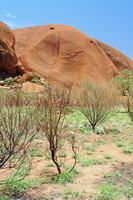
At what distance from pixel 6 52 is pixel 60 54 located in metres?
13.2

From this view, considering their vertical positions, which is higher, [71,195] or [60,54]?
[60,54]

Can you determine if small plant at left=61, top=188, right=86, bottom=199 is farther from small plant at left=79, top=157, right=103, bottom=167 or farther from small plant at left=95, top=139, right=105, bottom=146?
small plant at left=95, top=139, right=105, bottom=146

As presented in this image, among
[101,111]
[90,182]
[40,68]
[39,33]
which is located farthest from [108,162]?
[39,33]

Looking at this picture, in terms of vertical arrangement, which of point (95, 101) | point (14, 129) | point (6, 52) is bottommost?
point (14, 129)

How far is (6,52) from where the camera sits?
26.9m

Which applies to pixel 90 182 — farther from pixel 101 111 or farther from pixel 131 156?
pixel 101 111

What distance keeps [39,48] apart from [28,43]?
3.44 meters

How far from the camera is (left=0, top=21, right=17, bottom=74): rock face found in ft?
87.8

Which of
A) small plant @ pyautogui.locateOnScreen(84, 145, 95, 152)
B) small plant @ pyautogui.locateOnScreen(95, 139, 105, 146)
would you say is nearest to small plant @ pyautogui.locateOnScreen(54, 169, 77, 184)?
small plant @ pyautogui.locateOnScreen(84, 145, 95, 152)

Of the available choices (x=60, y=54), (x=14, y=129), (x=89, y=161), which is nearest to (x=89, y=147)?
(x=89, y=161)

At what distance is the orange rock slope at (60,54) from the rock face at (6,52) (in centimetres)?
445

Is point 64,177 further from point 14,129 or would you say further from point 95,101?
point 95,101

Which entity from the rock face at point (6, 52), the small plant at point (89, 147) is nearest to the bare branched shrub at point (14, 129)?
the small plant at point (89, 147)

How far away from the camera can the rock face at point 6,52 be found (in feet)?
87.8
